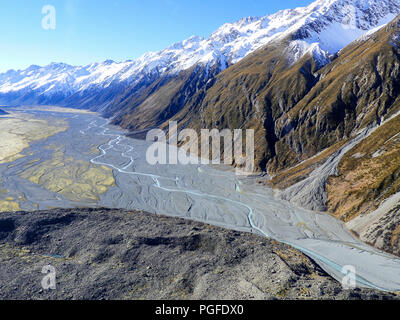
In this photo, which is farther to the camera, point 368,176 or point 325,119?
point 325,119

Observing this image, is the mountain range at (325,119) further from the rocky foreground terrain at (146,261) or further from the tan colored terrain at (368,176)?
the rocky foreground terrain at (146,261)

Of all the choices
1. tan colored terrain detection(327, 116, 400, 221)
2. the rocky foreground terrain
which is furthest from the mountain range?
the rocky foreground terrain

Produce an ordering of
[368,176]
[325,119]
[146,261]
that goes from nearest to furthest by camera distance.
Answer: [146,261], [368,176], [325,119]

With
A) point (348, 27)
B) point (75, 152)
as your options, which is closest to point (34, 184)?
point (75, 152)

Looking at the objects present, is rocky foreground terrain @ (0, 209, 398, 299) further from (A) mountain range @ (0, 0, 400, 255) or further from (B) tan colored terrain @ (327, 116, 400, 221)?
(A) mountain range @ (0, 0, 400, 255)

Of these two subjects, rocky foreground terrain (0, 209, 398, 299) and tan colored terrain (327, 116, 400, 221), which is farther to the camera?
tan colored terrain (327, 116, 400, 221)

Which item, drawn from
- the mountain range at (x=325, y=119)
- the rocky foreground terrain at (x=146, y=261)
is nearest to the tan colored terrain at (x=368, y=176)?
the mountain range at (x=325, y=119)

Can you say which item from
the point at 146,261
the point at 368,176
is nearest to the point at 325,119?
the point at 368,176

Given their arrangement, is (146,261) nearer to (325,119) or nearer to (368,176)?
(368,176)
